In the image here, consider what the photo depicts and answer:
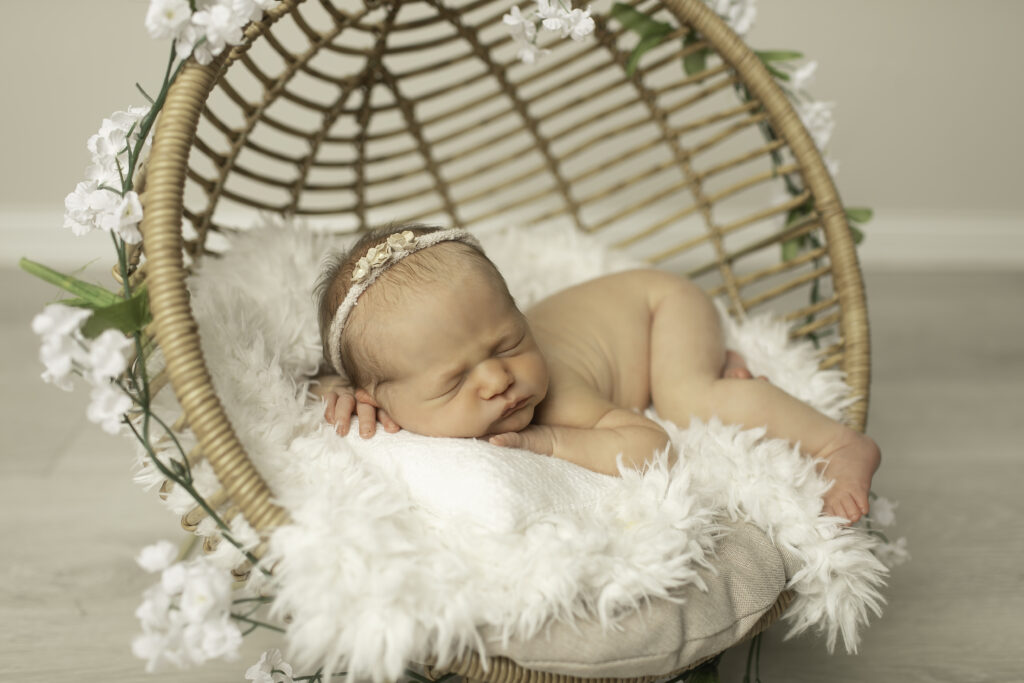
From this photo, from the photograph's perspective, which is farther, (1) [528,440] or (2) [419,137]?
(2) [419,137]

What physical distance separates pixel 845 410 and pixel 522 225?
2.49 feet

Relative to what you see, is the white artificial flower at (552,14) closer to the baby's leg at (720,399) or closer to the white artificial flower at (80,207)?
the baby's leg at (720,399)

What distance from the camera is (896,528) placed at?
1.72m

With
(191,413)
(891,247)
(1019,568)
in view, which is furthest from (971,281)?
(191,413)

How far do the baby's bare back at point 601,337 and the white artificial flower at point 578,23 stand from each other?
0.43 metres

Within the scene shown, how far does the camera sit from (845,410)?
1483mm

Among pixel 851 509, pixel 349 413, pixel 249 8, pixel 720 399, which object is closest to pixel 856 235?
pixel 720 399

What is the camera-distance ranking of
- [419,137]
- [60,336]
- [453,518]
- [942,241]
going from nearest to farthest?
[60,336] < [453,518] < [419,137] < [942,241]

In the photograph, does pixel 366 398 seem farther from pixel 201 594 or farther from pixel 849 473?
pixel 849 473

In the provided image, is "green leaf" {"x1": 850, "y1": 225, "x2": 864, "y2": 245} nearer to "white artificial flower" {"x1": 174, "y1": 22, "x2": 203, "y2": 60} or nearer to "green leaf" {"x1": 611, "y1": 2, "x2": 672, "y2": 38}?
"green leaf" {"x1": 611, "y1": 2, "x2": 672, "y2": 38}

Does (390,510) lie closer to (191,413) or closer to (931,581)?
(191,413)

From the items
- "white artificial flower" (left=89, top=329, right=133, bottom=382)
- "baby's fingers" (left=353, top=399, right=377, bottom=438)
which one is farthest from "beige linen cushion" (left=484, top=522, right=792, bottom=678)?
"white artificial flower" (left=89, top=329, right=133, bottom=382)

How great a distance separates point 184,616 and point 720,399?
2.79 feet

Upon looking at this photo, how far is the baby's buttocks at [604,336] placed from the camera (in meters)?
1.47
